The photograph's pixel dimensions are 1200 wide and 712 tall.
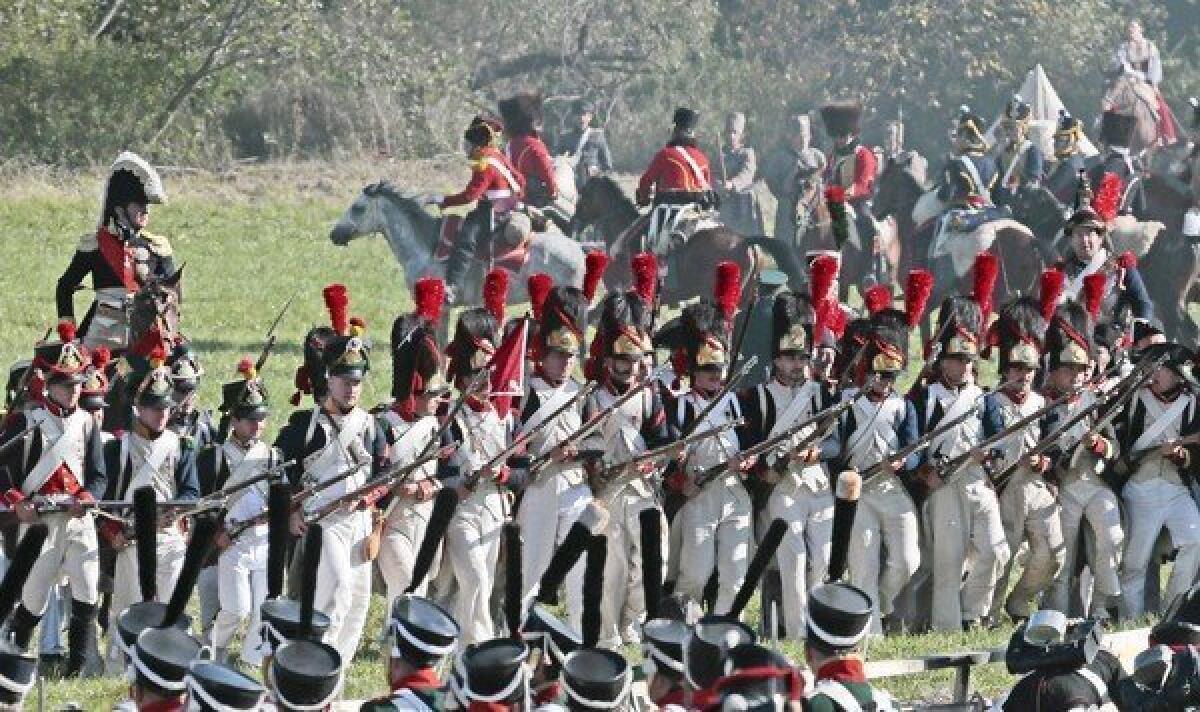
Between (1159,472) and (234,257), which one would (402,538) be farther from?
(234,257)

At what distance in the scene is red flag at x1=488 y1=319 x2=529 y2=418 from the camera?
1669cm

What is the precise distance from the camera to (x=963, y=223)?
1147 inches

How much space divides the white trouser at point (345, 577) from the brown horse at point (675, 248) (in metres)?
12.8

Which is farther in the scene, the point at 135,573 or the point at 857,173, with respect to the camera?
the point at 857,173

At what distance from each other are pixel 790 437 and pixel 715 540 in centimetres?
57

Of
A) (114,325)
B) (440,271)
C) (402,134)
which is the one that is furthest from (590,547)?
(402,134)

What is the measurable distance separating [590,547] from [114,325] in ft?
23.5

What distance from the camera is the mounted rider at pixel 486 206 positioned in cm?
2795

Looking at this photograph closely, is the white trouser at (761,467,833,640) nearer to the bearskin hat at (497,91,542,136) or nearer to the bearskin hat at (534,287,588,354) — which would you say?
the bearskin hat at (534,287,588,354)

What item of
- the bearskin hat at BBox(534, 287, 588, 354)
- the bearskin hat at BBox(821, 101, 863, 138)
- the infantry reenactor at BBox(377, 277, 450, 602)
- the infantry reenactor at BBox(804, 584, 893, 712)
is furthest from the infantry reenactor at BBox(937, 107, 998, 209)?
the infantry reenactor at BBox(804, 584, 893, 712)

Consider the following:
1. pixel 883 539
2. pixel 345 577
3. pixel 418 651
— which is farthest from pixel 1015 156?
pixel 418 651

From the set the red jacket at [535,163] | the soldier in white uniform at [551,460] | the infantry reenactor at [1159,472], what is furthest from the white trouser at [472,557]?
the red jacket at [535,163]

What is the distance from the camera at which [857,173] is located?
113 feet

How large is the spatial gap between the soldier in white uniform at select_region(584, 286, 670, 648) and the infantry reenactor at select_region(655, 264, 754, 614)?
0.15m
